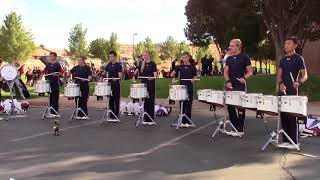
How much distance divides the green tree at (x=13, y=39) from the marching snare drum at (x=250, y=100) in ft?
197

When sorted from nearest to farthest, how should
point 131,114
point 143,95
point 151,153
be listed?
point 151,153, point 143,95, point 131,114

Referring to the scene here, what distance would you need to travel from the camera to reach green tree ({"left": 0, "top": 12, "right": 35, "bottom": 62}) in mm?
68250

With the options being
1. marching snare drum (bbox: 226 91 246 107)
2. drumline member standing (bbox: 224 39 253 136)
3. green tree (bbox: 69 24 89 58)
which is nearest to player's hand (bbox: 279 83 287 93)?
→ marching snare drum (bbox: 226 91 246 107)

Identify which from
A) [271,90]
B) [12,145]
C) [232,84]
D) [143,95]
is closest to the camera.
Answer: [12,145]

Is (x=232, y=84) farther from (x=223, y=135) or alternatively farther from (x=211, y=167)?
(x=211, y=167)

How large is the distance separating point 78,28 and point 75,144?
70.7 m

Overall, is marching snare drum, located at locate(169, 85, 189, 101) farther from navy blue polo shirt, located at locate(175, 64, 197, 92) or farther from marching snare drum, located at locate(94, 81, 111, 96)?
marching snare drum, located at locate(94, 81, 111, 96)

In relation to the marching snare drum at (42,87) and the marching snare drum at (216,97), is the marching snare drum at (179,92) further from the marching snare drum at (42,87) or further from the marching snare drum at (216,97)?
the marching snare drum at (42,87)

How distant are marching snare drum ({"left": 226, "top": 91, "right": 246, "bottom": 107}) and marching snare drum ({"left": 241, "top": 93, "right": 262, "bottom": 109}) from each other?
19cm

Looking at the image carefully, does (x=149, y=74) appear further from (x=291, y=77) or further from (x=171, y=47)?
(x=171, y=47)

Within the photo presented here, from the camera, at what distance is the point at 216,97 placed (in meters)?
12.4

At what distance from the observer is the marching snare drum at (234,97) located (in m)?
11.5

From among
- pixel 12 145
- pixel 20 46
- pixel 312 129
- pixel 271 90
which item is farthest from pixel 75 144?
pixel 20 46

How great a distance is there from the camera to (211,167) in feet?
29.3
